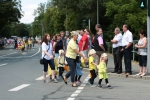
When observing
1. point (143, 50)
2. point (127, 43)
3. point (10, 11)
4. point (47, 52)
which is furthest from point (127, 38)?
point (10, 11)

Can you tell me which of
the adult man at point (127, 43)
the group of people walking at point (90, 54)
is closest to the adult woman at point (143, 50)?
the group of people walking at point (90, 54)

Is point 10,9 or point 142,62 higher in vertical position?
point 10,9

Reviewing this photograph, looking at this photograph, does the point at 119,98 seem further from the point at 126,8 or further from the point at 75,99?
the point at 126,8

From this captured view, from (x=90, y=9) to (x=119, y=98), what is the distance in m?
39.5

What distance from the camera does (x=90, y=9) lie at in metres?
49.0

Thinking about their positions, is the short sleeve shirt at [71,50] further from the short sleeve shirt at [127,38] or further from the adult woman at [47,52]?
the short sleeve shirt at [127,38]

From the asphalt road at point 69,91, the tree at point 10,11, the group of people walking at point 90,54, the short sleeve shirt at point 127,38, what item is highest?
the tree at point 10,11

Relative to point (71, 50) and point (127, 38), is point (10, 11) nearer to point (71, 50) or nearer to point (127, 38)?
point (127, 38)

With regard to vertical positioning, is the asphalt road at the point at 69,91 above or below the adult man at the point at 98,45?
below

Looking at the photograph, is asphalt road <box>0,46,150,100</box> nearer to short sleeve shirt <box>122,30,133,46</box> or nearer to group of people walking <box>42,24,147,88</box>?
group of people walking <box>42,24,147,88</box>

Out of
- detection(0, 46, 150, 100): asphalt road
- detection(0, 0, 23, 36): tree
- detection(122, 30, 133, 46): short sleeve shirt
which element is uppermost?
detection(0, 0, 23, 36): tree

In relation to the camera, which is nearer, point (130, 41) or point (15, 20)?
point (130, 41)

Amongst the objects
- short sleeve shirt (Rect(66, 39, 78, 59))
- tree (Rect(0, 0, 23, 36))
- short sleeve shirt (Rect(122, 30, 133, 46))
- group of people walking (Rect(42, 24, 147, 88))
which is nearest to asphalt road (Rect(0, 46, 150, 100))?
group of people walking (Rect(42, 24, 147, 88))

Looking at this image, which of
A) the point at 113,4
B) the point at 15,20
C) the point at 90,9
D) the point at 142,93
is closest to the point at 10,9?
the point at 15,20
